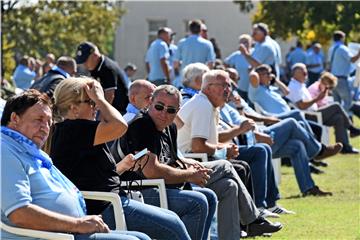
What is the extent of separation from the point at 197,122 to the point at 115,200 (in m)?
2.79

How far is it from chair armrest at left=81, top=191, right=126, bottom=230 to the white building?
47852 millimetres

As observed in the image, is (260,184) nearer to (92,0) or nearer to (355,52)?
(355,52)

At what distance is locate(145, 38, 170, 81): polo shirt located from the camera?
17.8 m

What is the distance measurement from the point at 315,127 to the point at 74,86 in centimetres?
863

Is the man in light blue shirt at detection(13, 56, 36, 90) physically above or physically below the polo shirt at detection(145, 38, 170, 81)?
below

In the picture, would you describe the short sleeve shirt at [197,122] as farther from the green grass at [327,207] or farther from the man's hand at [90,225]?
the man's hand at [90,225]

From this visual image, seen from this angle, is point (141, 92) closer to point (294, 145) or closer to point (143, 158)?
point (143, 158)

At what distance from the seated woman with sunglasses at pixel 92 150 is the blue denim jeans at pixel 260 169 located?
3516 millimetres

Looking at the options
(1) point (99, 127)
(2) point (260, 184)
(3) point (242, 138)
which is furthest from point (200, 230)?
(3) point (242, 138)

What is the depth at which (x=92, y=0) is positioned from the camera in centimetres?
4247

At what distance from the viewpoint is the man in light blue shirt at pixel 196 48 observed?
16.9 meters

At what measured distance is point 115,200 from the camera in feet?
20.4

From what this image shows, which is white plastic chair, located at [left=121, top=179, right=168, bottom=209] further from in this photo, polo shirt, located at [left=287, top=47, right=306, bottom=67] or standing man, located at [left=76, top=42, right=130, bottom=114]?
polo shirt, located at [left=287, top=47, right=306, bottom=67]

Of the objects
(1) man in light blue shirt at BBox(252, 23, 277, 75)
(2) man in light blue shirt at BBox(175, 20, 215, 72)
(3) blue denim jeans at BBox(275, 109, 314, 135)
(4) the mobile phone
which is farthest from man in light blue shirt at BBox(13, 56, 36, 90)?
(4) the mobile phone
